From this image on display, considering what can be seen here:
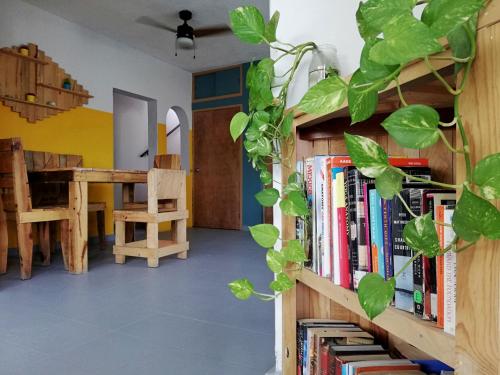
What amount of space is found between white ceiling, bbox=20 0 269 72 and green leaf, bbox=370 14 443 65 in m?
3.66

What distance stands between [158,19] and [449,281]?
13.8 ft

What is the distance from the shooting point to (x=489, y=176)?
1.00 feet

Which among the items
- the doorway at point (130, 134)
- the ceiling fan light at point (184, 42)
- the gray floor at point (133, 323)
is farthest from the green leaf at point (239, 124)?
the doorway at point (130, 134)

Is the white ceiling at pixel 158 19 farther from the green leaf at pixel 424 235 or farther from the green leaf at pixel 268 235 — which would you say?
the green leaf at pixel 424 235

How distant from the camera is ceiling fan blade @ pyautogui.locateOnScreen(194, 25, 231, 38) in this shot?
4173 millimetres

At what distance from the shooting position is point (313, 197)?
33.3 inches

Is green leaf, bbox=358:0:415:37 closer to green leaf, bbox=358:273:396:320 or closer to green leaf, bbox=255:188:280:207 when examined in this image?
green leaf, bbox=358:273:396:320

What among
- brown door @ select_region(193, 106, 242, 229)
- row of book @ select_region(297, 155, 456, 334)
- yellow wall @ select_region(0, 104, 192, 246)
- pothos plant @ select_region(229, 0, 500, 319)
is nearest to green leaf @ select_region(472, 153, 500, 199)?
pothos plant @ select_region(229, 0, 500, 319)

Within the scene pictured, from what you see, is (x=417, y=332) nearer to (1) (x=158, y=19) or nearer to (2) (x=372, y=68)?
(2) (x=372, y=68)

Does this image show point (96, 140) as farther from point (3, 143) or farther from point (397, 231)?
point (397, 231)

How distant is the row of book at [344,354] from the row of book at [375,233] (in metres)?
0.20

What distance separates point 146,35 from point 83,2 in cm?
87

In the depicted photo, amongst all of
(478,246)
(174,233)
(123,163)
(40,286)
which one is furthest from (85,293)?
(123,163)

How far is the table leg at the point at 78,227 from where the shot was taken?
8.36 ft
